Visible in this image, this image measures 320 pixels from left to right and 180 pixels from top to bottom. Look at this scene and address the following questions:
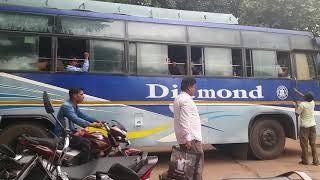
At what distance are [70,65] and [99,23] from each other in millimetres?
1067

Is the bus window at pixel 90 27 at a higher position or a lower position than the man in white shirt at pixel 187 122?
higher

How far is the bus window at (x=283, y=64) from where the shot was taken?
10086 millimetres

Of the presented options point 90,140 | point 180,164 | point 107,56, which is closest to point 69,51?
point 107,56

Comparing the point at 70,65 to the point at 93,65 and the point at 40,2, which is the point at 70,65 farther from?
the point at 40,2

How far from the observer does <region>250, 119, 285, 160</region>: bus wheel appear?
9.68 m

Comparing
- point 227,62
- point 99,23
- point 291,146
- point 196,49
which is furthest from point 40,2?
point 291,146

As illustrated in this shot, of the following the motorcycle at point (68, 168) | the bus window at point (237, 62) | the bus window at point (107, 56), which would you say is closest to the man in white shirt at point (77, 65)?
the bus window at point (107, 56)

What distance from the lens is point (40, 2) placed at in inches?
332

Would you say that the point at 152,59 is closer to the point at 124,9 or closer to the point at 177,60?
the point at 177,60

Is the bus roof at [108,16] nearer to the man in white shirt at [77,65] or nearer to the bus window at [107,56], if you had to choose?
the bus window at [107,56]

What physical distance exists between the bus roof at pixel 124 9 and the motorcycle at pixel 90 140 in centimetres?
405

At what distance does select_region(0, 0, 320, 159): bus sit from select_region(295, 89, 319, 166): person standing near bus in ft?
1.73

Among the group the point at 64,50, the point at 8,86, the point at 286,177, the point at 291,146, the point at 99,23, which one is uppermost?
the point at 99,23

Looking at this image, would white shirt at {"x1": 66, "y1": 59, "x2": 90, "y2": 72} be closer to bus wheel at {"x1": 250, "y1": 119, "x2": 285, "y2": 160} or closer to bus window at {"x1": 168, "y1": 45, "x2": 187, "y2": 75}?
bus window at {"x1": 168, "y1": 45, "x2": 187, "y2": 75}
